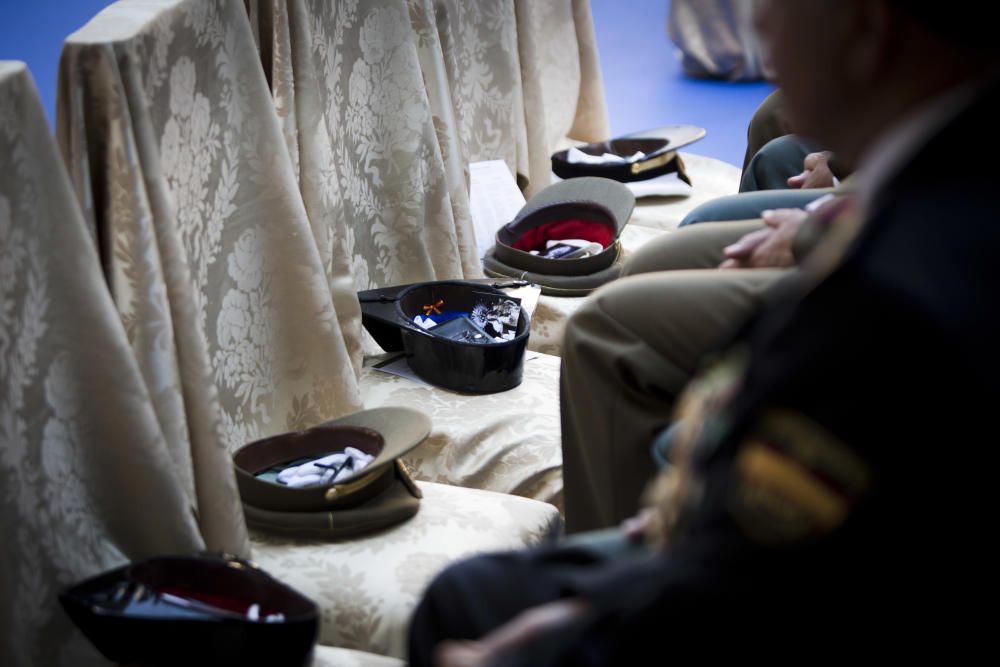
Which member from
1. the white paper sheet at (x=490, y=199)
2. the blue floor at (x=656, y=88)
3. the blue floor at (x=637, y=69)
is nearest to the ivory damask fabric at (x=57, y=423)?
the white paper sheet at (x=490, y=199)

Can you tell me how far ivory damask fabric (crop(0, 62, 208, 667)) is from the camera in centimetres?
96

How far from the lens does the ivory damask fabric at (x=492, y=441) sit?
59.1 inches

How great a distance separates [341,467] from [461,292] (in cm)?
52

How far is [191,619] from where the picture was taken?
36.9 inches

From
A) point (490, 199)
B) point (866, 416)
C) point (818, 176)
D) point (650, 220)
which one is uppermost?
point (866, 416)

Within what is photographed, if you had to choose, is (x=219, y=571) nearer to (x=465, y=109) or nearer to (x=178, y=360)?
(x=178, y=360)

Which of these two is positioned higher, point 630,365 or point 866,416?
point 866,416

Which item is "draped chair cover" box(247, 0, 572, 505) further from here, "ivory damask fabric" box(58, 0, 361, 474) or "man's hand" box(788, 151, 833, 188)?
"man's hand" box(788, 151, 833, 188)

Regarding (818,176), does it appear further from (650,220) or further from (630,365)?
(650,220)

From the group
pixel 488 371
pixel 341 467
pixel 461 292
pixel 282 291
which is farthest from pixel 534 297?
pixel 341 467

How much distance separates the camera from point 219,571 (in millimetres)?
1038

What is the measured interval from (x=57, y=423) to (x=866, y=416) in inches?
30.8

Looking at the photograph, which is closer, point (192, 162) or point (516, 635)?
point (516, 635)

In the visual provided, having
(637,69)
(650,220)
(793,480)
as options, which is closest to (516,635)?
(793,480)
